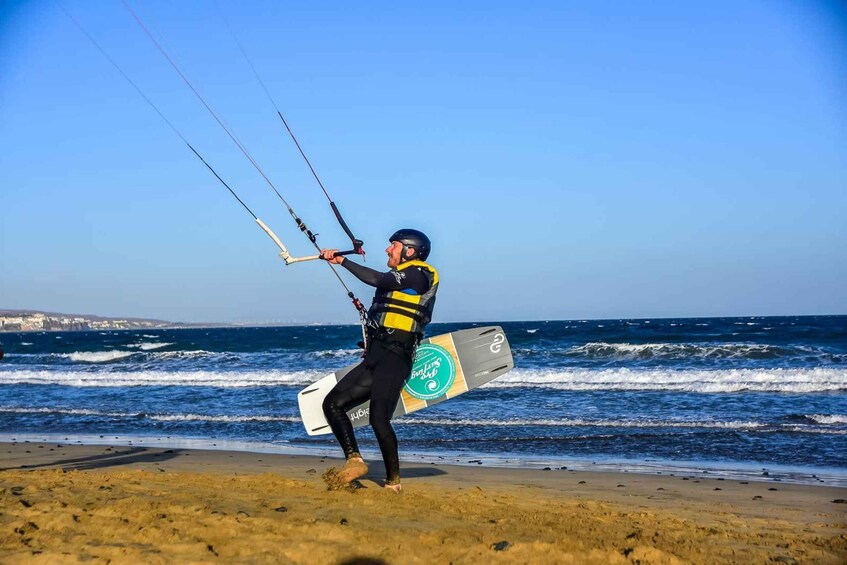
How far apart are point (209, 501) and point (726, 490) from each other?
4699 millimetres

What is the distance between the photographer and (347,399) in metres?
6.07

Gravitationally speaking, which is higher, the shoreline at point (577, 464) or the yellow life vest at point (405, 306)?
the yellow life vest at point (405, 306)

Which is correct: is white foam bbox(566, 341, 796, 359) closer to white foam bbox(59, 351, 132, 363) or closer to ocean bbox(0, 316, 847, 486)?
ocean bbox(0, 316, 847, 486)

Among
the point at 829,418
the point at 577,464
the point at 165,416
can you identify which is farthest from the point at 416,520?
the point at 165,416

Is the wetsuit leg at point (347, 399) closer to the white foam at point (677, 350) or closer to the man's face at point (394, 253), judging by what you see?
the man's face at point (394, 253)

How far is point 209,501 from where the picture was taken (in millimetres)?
5453

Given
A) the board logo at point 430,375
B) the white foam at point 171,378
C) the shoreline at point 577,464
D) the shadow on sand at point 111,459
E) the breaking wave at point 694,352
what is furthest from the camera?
the breaking wave at point 694,352

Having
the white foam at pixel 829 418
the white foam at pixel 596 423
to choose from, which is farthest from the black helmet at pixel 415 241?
the white foam at pixel 829 418

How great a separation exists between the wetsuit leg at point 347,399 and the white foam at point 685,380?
13.2m

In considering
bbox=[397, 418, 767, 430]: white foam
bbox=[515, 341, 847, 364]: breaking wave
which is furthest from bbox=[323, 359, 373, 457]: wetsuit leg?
bbox=[515, 341, 847, 364]: breaking wave

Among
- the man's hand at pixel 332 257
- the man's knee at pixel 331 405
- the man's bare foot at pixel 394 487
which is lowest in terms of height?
the man's bare foot at pixel 394 487

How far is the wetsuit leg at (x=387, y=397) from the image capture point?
5.82 m

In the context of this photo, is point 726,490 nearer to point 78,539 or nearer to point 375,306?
point 375,306

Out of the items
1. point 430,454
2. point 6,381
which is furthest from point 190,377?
point 430,454
